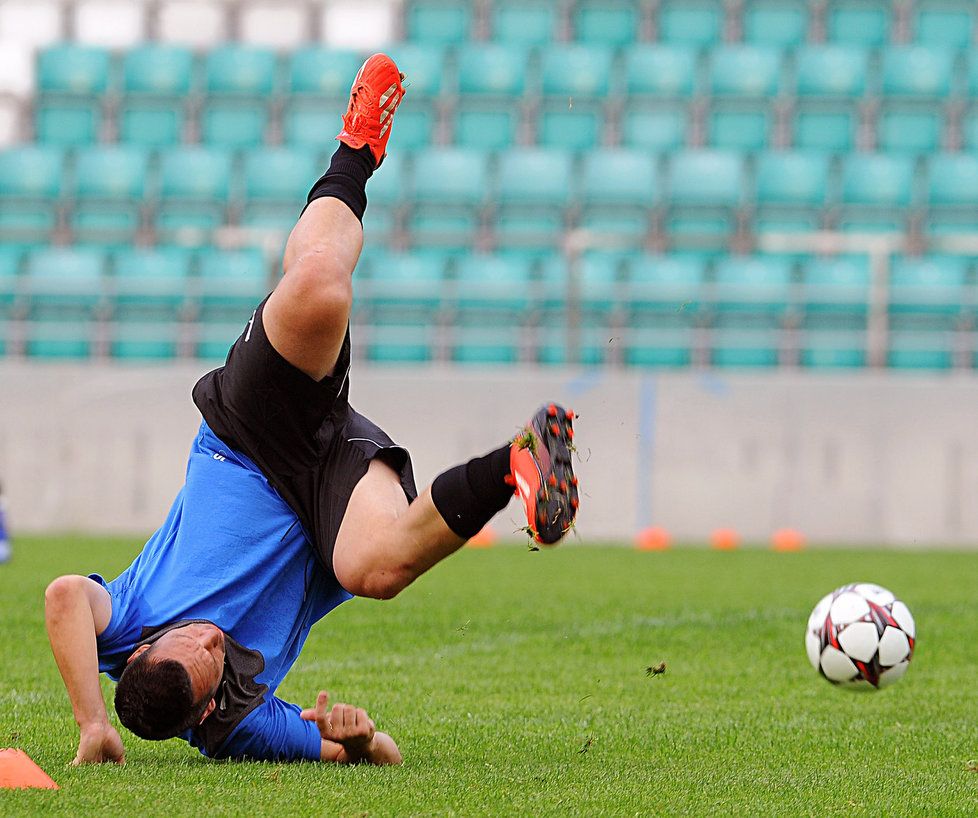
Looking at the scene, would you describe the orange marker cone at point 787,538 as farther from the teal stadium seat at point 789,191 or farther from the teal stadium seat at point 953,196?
the teal stadium seat at point 953,196

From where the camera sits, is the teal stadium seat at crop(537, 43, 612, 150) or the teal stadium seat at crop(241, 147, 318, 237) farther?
the teal stadium seat at crop(537, 43, 612, 150)

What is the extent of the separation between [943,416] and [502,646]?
26.2ft

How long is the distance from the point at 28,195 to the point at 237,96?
2.47 m

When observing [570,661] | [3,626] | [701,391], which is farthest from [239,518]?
[701,391]

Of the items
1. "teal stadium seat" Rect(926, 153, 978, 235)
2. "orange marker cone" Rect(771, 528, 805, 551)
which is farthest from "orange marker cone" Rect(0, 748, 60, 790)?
"teal stadium seat" Rect(926, 153, 978, 235)

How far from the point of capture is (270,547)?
437 cm

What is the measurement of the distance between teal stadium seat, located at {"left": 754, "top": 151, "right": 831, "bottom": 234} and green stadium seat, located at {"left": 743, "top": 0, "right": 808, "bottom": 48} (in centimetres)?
218

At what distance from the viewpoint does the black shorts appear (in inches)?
171

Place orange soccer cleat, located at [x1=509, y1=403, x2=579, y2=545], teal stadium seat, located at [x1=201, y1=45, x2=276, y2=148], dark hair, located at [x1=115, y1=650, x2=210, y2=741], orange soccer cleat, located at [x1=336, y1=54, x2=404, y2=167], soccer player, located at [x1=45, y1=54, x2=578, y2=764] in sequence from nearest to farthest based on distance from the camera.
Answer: orange soccer cleat, located at [x1=509, y1=403, x2=579, y2=545], dark hair, located at [x1=115, y1=650, x2=210, y2=741], soccer player, located at [x1=45, y1=54, x2=578, y2=764], orange soccer cleat, located at [x1=336, y1=54, x2=404, y2=167], teal stadium seat, located at [x1=201, y1=45, x2=276, y2=148]

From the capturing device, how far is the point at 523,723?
5.11m

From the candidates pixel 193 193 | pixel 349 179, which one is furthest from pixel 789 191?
pixel 349 179

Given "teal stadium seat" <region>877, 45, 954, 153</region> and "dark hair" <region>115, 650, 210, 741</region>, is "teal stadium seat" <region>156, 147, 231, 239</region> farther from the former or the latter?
"dark hair" <region>115, 650, 210, 741</region>

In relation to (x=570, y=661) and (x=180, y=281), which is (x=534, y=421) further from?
(x=180, y=281)

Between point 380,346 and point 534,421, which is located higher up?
point 534,421
